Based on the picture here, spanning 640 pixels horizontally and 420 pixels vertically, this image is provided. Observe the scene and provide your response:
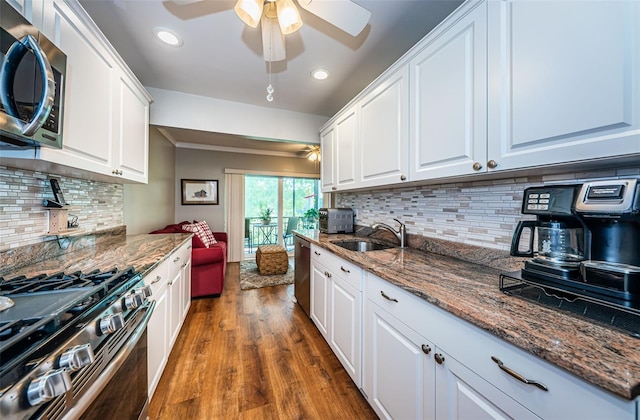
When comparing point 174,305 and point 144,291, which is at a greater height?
point 144,291

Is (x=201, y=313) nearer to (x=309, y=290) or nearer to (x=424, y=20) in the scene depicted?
(x=309, y=290)

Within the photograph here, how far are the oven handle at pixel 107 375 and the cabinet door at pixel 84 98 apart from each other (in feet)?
2.95

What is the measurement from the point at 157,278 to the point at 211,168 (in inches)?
145

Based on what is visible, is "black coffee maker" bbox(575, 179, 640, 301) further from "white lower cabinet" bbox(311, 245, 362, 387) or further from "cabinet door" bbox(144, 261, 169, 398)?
"cabinet door" bbox(144, 261, 169, 398)

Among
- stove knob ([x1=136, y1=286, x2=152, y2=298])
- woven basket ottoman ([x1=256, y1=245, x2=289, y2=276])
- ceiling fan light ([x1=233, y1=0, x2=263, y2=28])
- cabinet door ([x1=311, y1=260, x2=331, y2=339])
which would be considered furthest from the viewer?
woven basket ottoman ([x1=256, y1=245, x2=289, y2=276])

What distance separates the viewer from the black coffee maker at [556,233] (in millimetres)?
776

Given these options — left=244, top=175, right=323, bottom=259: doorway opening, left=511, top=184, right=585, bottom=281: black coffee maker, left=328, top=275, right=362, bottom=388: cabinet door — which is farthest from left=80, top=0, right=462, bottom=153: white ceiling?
left=244, top=175, right=323, bottom=259: doorway opening

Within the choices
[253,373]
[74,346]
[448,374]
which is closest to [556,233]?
[448,374]

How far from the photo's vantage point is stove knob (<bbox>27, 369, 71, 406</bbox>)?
1.55ft

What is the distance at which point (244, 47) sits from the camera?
5.65 feet

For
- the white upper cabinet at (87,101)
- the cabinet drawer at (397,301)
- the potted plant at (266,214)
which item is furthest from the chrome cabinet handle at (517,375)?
the potted plant at (266,214)

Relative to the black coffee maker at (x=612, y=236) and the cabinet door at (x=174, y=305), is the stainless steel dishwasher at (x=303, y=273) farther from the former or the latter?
the black coffee maker at (x=612, y=236)

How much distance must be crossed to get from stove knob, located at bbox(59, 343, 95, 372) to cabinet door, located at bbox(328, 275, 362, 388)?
3.86 feet

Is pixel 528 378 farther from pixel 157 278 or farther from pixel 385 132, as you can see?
pixel 157 278
